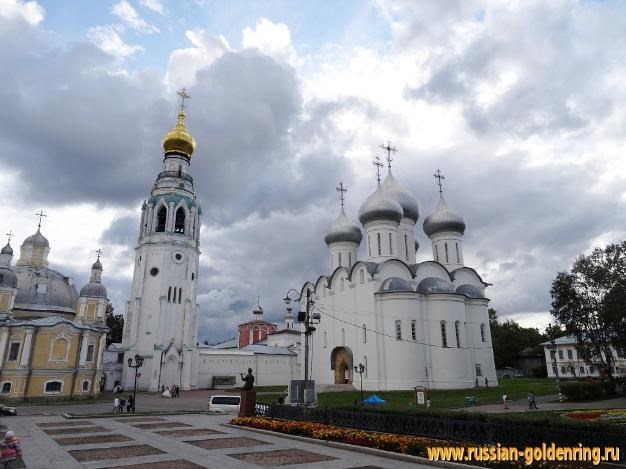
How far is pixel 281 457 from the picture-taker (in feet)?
33.7

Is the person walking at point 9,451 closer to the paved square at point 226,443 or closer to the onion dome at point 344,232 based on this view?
the paved square at point 226,443

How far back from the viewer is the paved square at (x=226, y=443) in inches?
460

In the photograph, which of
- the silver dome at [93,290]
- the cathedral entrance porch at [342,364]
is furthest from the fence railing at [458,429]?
the silver dome at [93,290]

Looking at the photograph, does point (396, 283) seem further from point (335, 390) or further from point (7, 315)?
point (7, 315)

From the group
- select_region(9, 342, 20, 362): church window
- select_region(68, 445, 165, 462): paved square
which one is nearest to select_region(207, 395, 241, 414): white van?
select_region(68, 445, 165, 462): paved square

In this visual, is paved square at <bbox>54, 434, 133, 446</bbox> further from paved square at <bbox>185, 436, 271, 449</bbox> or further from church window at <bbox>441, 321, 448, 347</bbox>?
church window at <bbox>441, 321, 448, 347</bbox>

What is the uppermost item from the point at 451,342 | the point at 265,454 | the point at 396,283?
the point at 396,283

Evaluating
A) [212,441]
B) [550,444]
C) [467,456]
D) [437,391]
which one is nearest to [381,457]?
[467,456]

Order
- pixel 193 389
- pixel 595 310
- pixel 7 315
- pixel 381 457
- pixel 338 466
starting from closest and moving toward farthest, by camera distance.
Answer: pixel 338 466 → pixel 381 457 → pixel 595 310 → pixel 7 315 → pixel 193 389

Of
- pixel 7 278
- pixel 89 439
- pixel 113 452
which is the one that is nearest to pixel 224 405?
pixel 89 439

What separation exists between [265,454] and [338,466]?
7.41ft

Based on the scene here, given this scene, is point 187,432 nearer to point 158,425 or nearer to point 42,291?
point 158,425

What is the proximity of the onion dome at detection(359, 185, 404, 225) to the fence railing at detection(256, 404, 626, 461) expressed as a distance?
79.1 ft

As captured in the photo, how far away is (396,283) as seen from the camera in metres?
33.2
